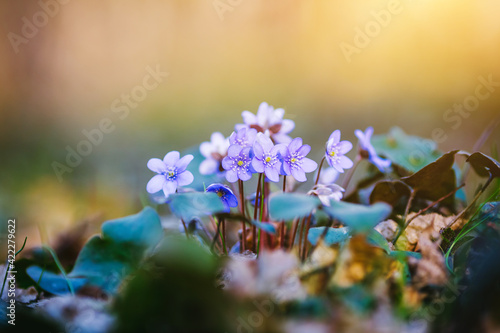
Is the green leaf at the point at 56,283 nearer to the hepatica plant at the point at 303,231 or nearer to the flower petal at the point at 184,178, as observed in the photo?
the hepatica plant at the point at 303,231

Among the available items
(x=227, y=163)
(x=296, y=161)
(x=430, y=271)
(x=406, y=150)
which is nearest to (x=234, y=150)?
(x=227, y=163)

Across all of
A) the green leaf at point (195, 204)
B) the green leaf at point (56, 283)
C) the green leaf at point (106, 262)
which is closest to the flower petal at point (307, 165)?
the green leaf at point (195, 204)

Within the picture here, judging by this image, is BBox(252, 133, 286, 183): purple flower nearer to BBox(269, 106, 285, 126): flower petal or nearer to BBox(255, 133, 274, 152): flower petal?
BBox(255, 133, 274, 152): flower petal

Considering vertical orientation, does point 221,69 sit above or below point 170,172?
above

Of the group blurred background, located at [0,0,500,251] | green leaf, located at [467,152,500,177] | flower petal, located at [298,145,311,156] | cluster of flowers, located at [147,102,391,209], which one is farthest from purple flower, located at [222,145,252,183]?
blurred background, located at [0,0,500,251]

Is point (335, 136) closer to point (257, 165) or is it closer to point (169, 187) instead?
point (257, 165)

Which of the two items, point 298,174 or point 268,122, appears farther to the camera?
point 268,122
